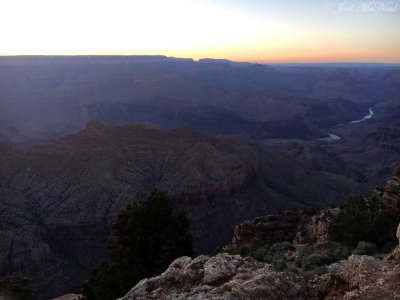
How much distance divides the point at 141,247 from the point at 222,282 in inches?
326

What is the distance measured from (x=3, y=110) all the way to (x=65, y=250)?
10329cm

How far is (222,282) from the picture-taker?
17.6 ft

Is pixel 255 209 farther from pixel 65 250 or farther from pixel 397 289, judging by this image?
pixel 397 289

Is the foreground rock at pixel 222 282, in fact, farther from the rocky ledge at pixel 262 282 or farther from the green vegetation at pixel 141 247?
the green vegetation at pixel 141 247

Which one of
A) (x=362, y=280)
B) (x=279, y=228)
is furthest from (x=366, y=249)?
(x=279, y=228)

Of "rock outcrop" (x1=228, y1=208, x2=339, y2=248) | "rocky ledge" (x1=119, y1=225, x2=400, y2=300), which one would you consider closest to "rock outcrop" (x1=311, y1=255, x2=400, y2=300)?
"rocky ledge" (x1=119, y1=225, x2=400, y2=300)

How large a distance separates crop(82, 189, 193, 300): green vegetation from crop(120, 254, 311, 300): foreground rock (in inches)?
227

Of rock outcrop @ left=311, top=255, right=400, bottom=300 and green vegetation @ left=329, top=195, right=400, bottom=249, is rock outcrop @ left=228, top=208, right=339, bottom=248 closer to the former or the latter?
green vegetation @ left=329, top=195, right=400, bottom=249

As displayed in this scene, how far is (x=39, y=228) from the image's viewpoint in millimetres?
33406

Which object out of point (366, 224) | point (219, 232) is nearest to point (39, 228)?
point (219, 232)

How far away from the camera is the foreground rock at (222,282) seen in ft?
15.7

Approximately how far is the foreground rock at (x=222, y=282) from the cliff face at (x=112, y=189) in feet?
86.4

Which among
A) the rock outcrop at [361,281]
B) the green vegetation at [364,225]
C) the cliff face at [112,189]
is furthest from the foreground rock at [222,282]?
the cliff face at [112,189]

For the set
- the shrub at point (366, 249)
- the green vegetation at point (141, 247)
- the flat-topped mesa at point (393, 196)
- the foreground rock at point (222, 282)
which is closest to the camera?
the foreground rock at point (222, 282)
